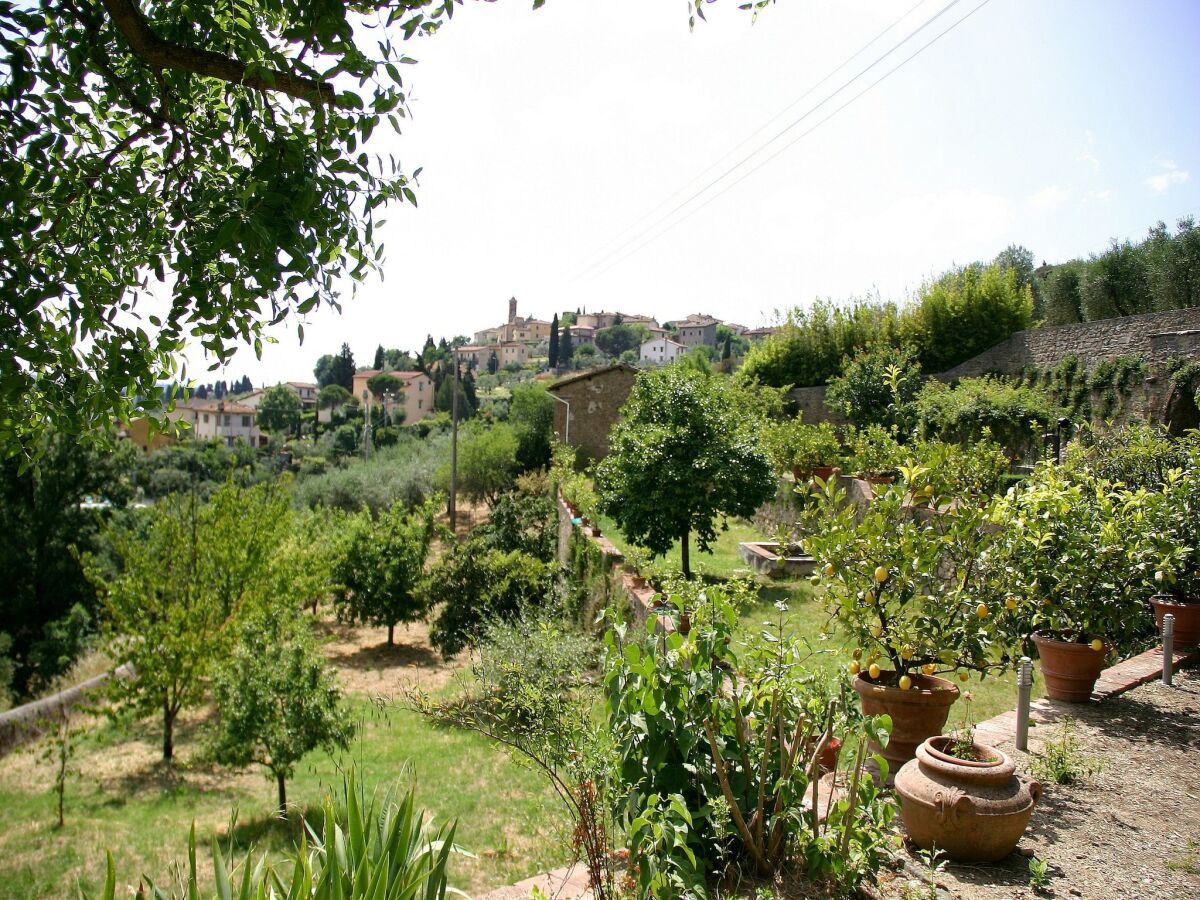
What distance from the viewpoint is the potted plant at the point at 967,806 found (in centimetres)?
345

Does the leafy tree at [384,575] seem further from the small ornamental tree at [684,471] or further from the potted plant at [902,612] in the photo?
the potted plant at [902,612]

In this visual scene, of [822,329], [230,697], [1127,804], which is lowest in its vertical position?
[230,697]

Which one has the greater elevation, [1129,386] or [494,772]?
[1129,386]

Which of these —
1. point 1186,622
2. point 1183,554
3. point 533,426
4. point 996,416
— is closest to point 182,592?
point 1183,554

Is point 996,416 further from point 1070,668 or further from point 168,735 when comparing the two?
point 168,735

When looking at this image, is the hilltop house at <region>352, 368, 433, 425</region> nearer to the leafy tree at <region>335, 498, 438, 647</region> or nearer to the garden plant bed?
the leafy tree at <region>335, 498, 438, 647</region>

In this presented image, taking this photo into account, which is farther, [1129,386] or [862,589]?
[1129,386]

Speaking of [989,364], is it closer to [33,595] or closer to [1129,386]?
[1129,386]

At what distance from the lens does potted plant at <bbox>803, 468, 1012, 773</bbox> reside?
4406 millimetres

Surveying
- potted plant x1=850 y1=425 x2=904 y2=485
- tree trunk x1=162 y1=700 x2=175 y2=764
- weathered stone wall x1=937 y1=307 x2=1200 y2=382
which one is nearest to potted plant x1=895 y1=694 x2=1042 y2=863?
potted plant x1=850 y1=425 x2=904 y2=485

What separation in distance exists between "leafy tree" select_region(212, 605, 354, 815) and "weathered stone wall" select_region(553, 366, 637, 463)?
1946 cm

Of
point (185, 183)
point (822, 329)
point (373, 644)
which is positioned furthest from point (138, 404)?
point (822, 329)

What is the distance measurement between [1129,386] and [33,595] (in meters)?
28.5

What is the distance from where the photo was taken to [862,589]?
14.9 feet
